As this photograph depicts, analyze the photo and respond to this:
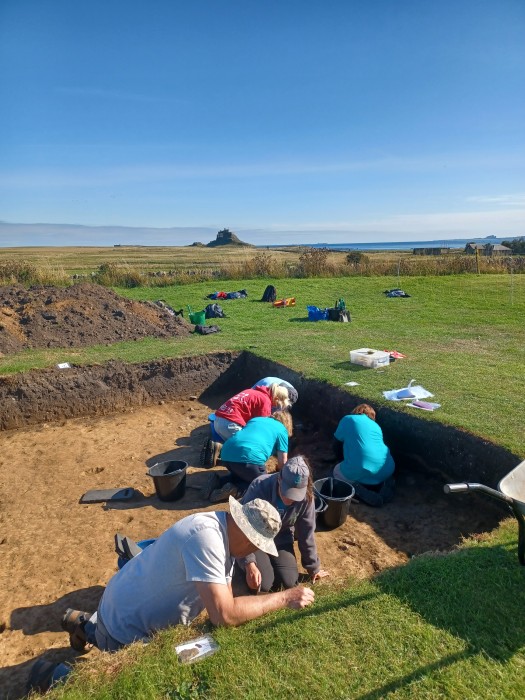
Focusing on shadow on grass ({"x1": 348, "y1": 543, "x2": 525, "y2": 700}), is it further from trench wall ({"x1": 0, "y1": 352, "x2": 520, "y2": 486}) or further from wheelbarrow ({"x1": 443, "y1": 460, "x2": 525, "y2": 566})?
trench wall ({"x1": 0, "y1": 352, "x2": 520, "y2": 486})

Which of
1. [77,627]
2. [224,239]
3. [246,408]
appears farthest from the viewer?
[224,239]

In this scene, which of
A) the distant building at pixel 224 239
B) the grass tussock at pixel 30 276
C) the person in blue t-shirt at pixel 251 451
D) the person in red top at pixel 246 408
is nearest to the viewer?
the person in blue t-shirt at pixel 251 451

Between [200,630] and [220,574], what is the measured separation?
2.02 feet

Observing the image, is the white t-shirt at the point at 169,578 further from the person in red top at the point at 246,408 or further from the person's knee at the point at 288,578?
the person in red top at the point at 246,408

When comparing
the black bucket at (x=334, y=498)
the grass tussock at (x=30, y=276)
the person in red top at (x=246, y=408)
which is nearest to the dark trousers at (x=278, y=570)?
the black bucket at (x=334, y=498)

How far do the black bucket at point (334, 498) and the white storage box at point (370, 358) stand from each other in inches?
152

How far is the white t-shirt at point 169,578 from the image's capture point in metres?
2.77

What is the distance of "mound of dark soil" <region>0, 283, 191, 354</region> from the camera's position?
12.1 m

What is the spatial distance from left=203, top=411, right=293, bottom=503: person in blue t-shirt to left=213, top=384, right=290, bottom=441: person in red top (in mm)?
809

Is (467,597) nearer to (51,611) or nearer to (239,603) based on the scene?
(239,603)

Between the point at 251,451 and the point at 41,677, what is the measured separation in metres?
3.01

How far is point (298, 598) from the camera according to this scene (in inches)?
127

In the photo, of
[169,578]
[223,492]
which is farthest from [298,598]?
[223,492]

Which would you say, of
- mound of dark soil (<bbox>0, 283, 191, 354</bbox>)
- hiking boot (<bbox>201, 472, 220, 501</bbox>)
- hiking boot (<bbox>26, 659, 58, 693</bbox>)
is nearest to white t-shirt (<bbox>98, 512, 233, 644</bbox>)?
hiking boot (<bbox>26, 659, 58, 693</bbox>)
